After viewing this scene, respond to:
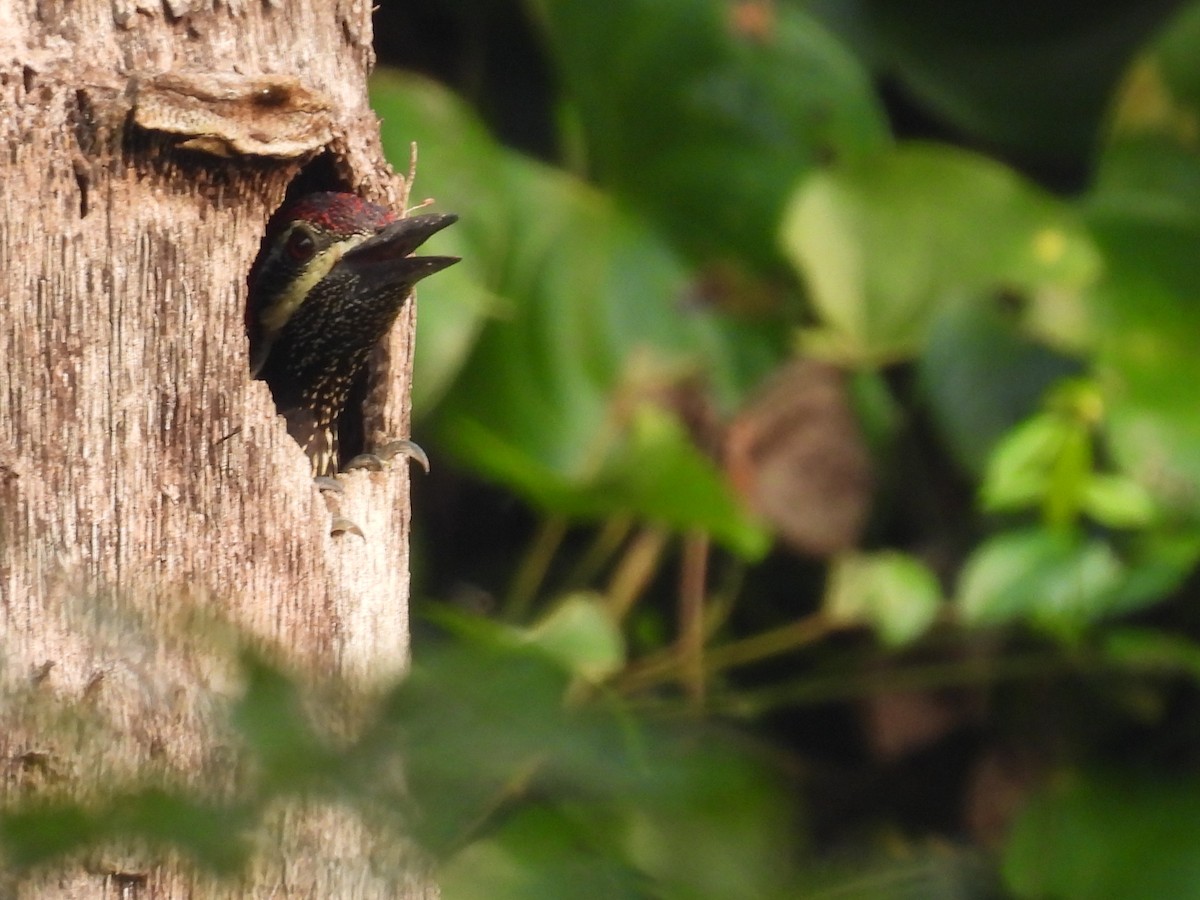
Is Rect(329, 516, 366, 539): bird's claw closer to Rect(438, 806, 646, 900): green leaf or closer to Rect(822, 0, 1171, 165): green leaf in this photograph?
Rect(438, 806, 646, 900): green leaf

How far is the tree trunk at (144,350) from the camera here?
1.20 m

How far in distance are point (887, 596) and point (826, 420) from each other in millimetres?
413

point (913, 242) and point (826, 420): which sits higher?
point (913, 242)

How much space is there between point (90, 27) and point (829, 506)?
2.00 meters

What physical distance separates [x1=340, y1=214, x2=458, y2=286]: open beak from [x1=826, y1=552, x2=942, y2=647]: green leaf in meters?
1.34

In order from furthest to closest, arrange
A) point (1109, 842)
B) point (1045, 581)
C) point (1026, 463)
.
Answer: point (1109, 842) → point (1045, 581) → point (1026, 463)

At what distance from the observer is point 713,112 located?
123 inches

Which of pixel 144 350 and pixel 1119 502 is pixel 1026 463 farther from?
pixel 144 350

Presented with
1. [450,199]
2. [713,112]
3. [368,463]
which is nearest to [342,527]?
[368,463]

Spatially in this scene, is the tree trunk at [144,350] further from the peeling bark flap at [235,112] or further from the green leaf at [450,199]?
the green leaf at [450,199]

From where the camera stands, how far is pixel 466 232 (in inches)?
105

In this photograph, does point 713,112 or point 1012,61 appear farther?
point 1012,61

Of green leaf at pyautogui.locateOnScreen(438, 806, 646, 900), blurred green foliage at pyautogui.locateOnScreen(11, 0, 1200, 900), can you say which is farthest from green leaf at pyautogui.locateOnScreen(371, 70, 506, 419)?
green leaf at pyautogui.locateOnScreen(438, 806, 646, 900)

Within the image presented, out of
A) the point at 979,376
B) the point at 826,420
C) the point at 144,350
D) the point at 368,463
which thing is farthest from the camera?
the point at 826,420
